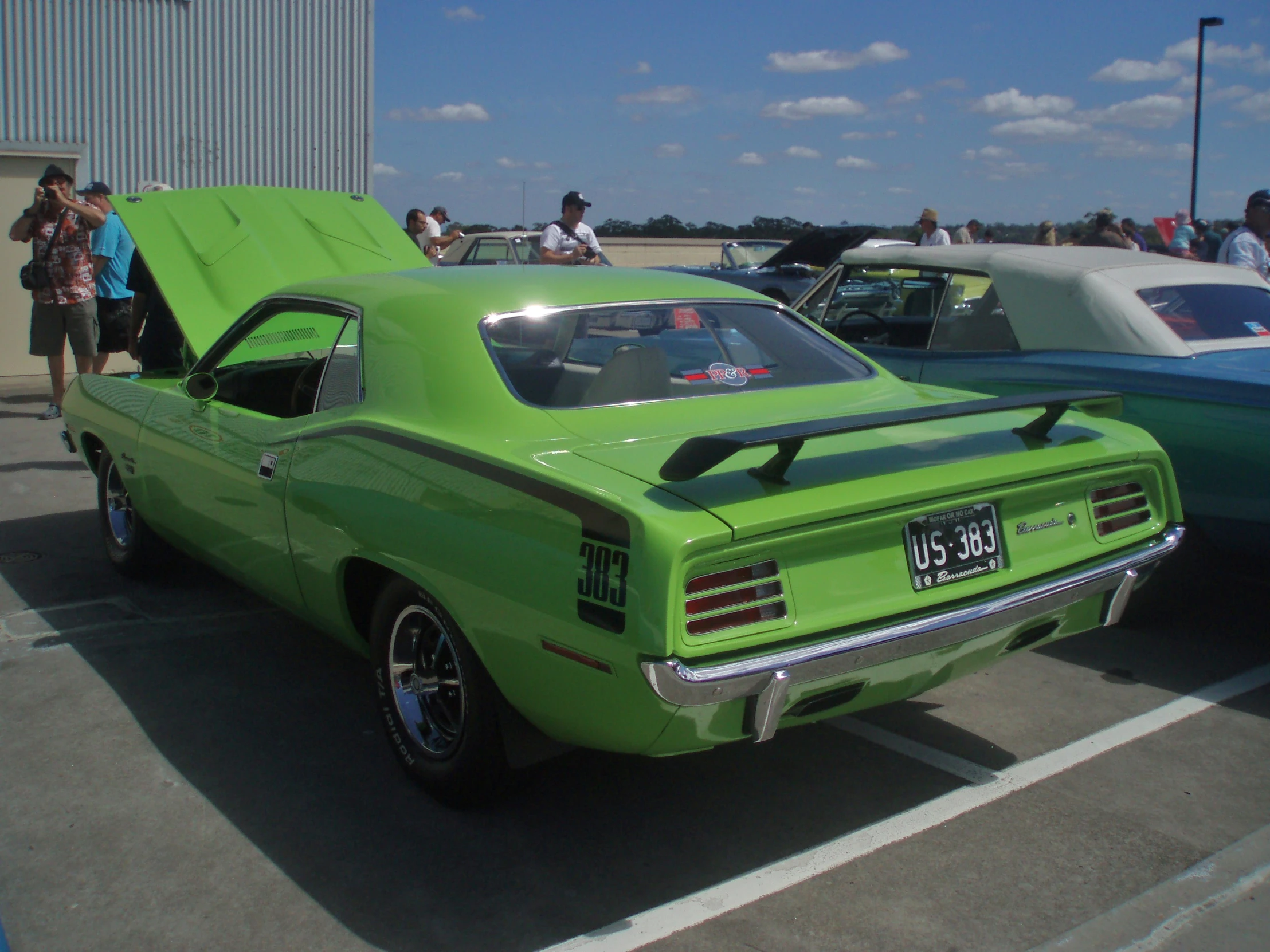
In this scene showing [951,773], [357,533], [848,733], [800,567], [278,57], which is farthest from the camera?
[278,57]

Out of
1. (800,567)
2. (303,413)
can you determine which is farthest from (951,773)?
(303,413)

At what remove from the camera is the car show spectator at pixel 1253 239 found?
7.71 meters

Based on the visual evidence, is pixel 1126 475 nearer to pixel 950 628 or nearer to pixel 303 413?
pixel 950 628

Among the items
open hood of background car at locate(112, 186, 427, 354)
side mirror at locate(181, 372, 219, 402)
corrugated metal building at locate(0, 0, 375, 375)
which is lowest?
side mirror at locate(181, 372, 219, 402)

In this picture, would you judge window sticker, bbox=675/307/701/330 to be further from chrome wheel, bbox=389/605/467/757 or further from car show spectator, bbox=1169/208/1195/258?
car show spectator, bbox=1169/208/1195/258

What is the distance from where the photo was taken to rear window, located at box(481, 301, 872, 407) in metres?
3.38

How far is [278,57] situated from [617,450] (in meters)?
11.2

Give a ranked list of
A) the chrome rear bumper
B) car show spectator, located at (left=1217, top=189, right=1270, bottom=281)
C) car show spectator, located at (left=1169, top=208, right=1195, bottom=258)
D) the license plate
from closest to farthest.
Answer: the chrome rear bumper < the license plate < car show spectator, located at (left=1217, top=189, right=1270, bottom=281) < car show spectator, located at (left=1169, top=208, right=1195, bottom=258)

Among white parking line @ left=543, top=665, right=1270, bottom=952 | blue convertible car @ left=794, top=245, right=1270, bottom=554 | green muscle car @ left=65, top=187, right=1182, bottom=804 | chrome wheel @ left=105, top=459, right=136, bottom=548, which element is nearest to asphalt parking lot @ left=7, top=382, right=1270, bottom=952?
white parking line @ left=543, top=665, right=1270, bottom=952

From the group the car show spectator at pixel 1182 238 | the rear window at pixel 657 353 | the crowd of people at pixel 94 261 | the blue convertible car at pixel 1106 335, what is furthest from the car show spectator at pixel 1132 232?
the rear window at pixel 657 353

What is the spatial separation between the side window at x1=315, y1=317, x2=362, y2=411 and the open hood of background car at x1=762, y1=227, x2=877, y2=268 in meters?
13.3

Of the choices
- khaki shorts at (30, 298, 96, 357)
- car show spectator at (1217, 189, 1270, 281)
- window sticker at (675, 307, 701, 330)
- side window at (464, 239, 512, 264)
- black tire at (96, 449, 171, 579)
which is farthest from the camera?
side window at (464, 239, 512, 264)

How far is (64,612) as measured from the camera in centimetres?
→ 493

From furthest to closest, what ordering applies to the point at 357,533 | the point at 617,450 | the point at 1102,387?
the point at 1102,387 → the point at 357,533 → the point at 617,450
